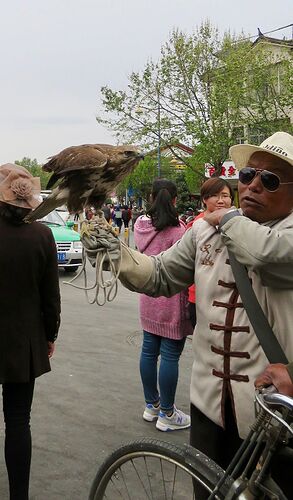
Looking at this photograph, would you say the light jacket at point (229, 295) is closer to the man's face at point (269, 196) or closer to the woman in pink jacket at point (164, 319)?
the man's face at point (269, 196)

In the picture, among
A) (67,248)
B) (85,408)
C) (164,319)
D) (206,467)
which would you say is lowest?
(67,248)

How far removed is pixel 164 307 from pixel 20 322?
1426 millimetres

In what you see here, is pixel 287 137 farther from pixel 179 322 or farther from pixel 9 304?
pixel 179 322

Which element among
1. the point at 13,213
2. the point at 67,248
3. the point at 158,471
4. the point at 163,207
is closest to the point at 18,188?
the point at 13,213

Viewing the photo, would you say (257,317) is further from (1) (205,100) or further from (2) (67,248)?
(1) (205,100)

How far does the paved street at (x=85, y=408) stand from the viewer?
3.39 m

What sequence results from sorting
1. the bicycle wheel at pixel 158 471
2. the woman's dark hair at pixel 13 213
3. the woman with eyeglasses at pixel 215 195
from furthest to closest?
the woman with eyeglasses at pixel 215 195, the woman's dark hair at pixel 13 213, the bicycle wheel at pixel 158 471

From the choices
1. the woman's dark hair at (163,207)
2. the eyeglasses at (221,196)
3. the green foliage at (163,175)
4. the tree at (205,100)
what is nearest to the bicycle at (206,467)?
the woman's dark hair at (163,207)

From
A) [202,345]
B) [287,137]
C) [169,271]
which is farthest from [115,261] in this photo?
[287,137]

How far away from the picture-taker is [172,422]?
412 cm

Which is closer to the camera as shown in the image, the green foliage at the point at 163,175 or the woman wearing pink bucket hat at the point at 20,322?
the woman wearing pink bucket hat at the point at 20,322

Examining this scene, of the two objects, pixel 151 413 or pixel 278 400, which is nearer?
pixel 278 400

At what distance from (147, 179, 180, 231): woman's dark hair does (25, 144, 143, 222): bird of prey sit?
1.85 metres

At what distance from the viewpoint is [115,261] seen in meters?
2.17
